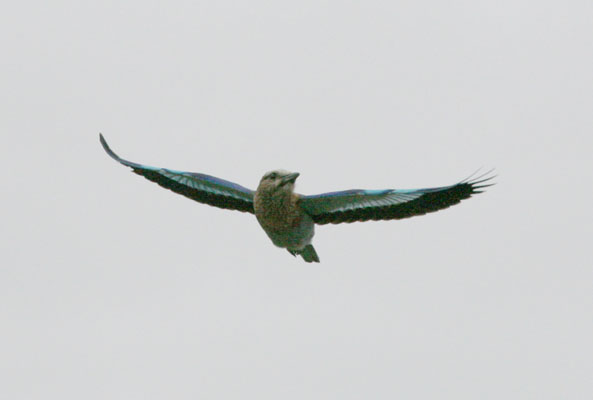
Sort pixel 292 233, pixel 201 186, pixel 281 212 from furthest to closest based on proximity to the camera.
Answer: pixel 201 186
pixel 292 233
pixel 281 212

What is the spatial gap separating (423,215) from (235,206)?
3.75 meters

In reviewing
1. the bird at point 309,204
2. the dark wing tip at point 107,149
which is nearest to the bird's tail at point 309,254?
the bird at point 309,204

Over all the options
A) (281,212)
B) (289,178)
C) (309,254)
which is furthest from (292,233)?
(289,178)

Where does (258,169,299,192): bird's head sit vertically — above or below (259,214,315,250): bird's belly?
above

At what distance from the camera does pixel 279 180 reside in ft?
102

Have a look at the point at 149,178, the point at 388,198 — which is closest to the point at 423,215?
the point at 388,198

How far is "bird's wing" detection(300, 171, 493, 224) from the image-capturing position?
99.8 feet

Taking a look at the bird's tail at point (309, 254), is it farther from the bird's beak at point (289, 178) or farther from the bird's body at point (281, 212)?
the bird's beak at point (289, 178)

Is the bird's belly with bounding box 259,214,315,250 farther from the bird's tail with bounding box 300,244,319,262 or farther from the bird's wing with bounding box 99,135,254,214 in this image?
the bird's wing with bounding box 99,135,254,214

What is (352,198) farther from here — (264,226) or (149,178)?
(149,178)

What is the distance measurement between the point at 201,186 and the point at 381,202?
11.7 ft

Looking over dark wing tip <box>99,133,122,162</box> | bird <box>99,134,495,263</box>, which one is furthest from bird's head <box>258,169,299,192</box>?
dark wing tip <box>99,133,122,162</box>

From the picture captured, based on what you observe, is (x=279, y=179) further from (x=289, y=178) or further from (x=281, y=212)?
(x=281, y=212)

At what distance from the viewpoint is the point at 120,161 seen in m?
32.5
